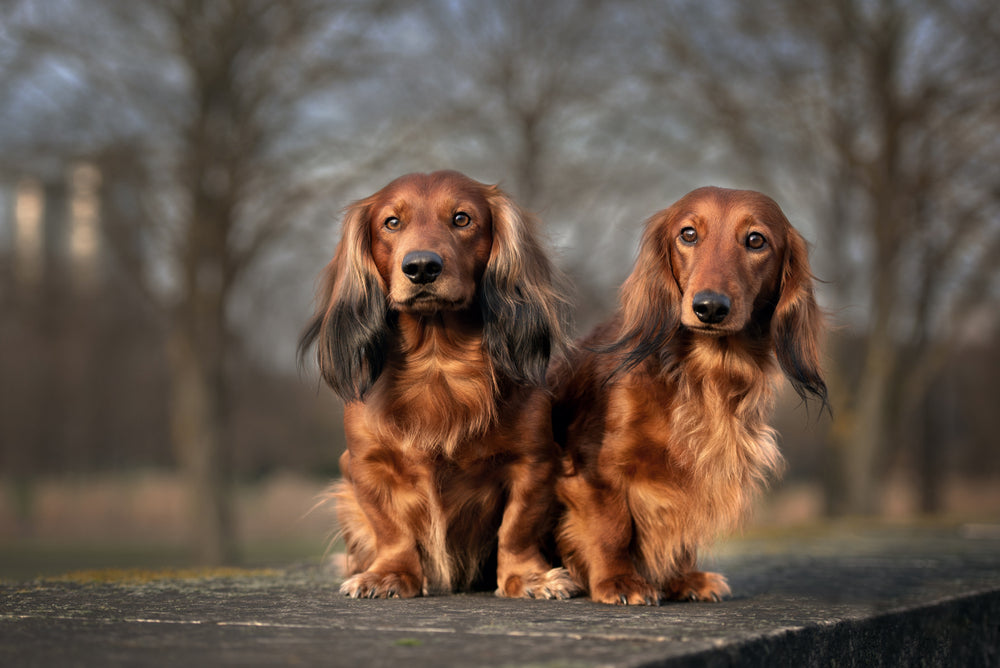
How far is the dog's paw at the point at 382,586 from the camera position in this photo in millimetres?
3082

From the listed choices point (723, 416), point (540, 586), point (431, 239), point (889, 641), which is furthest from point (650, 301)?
point (889, 641)

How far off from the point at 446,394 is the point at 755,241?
1.03 metres

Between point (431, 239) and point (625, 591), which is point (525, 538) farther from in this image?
point (431, 239)

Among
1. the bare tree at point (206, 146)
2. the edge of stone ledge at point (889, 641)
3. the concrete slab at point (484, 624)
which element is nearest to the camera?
the concrete slab at point (484, 624)

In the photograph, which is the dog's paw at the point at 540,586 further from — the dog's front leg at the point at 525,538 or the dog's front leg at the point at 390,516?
the dog's front leg at the point at 390,516

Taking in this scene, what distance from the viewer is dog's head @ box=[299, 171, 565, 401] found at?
127 inches

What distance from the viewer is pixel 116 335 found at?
70.1 ft

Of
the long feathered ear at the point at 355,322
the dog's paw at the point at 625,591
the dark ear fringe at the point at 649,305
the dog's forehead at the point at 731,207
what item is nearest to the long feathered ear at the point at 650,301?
the dark ear fringe at the point at 649,305

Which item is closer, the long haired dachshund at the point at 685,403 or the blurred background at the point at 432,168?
the long haired dachshund at the point at 685,403

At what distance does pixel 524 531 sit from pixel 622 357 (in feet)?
2.06

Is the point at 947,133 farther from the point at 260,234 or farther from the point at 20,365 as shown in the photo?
the point at 20,365

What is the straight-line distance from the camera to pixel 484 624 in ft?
7.79

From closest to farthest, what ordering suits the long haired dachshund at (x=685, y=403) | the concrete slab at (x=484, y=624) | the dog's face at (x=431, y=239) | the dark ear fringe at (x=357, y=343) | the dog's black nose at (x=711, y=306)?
the concrete slab at (x=484, y=624) < the dog's black nose at (x=711, y=306) < the dog's face at (x=431, y=239) < the long haired dachshund at (x=685, y=403) < the dark ear fringe at (x=357, y=343)

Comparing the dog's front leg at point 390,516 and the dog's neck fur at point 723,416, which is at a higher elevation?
the dog's neck fur at point 723,416
